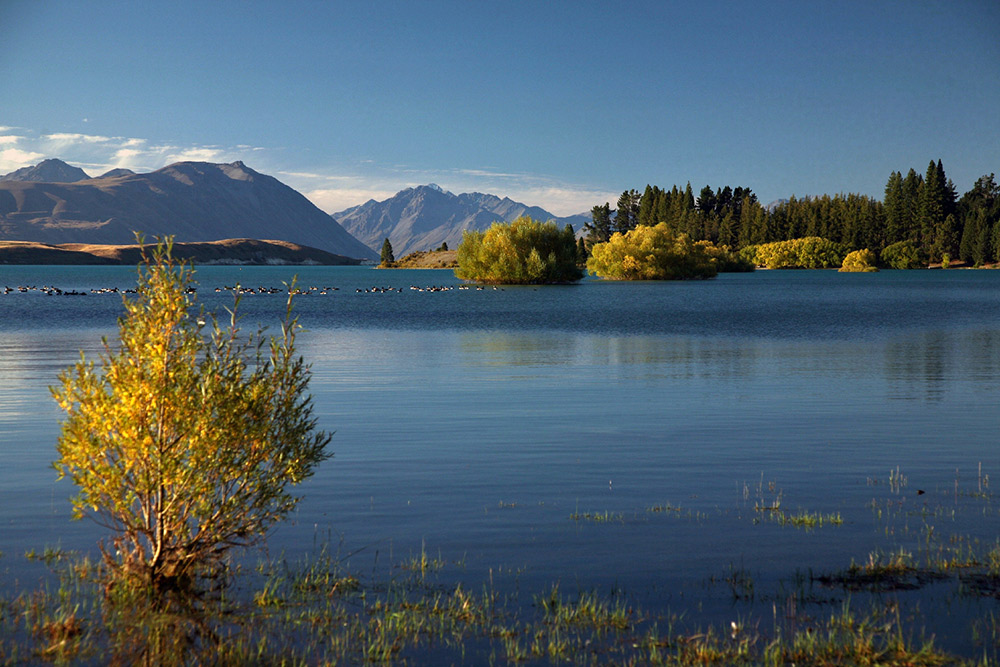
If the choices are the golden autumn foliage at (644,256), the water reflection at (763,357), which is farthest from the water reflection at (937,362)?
the golden autumn foliage at (644,256)

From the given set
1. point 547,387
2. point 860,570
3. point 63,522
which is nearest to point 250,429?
point 63,522

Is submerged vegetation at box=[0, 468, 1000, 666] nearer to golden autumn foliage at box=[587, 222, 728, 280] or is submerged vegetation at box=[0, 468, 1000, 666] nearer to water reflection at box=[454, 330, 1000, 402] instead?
water reflection at box=[454, 330, 1000, 402]

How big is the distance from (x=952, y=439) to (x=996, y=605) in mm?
11241

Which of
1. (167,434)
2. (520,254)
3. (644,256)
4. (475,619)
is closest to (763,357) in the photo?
(475,619)

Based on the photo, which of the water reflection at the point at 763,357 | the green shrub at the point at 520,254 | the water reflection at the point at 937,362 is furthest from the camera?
the green shrub at the point at 520,254

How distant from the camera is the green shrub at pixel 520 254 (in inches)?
5404

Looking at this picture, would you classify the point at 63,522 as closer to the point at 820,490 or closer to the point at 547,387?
the point at 820,490

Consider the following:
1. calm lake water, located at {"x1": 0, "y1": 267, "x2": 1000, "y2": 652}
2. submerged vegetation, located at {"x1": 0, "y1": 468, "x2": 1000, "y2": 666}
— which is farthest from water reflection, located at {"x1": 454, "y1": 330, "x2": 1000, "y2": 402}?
submerged vegetation, located at {"x1": 0, "y1": 468, "x2": 1000, "y2": 666}

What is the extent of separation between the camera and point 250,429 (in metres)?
9.18

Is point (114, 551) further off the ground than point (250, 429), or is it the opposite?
point (250, 429)

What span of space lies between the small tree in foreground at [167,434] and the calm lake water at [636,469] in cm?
174

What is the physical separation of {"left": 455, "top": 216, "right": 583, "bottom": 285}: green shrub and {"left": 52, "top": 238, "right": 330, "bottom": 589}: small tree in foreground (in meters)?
127

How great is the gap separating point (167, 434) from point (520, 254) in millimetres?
130360

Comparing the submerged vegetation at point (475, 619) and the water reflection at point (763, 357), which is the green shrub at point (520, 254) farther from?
the submerged vegetation at point (475, 619)
